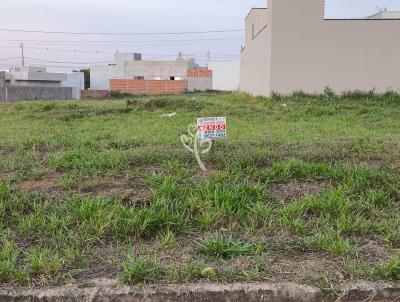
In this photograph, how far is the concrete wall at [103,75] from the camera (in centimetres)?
5797

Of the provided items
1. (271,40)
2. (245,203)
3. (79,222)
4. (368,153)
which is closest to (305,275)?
(245,203)

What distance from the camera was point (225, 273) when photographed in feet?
9.09

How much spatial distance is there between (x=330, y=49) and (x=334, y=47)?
0.42 ft

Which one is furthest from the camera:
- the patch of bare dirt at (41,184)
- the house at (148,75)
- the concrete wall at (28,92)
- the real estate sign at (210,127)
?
the house at (148,75)

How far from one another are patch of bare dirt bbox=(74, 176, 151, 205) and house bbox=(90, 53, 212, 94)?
45.6 m

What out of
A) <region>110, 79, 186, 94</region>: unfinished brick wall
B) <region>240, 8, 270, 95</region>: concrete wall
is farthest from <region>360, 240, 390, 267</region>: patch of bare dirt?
<region>110, 79, 186, 94</region>: unfinished brick wall

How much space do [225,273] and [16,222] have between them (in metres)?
1.66

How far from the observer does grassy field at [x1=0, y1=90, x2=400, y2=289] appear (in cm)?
284

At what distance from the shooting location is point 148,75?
5753 centimetres

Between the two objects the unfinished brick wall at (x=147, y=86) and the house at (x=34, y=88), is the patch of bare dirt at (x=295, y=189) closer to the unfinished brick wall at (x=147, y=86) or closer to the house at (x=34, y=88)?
the house at (x=34, y=88)

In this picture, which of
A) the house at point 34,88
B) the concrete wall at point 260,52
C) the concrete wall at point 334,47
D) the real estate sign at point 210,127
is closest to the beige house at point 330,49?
the concrete wall at point 334,47

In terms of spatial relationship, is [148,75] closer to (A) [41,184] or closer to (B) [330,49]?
(B) [330,49]

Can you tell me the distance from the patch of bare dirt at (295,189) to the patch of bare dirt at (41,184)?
188 cm

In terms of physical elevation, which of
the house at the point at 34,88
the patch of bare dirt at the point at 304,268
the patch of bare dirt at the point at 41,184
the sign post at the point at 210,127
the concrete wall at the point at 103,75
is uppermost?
the concrete wall at the point at 103,75
